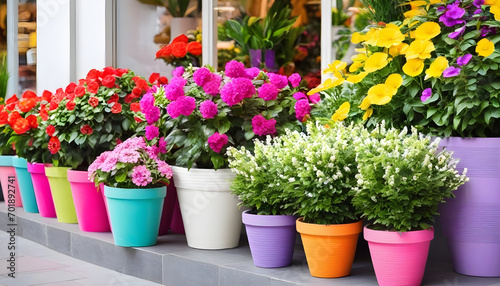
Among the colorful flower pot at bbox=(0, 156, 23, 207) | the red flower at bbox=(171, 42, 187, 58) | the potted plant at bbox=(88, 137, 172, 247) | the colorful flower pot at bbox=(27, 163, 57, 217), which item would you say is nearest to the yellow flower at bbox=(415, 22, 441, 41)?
the potted plant at bbox=(88, 137, 172, 247)

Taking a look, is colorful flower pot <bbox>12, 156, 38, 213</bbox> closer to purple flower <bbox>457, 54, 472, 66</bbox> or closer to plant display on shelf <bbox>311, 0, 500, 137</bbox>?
plant display on shelf <bbox>311, 0, 500, 137</bbox>

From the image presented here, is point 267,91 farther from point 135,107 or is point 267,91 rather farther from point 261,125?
point 135,107

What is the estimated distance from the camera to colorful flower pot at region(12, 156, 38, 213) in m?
5.43

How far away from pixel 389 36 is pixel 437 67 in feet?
1.01

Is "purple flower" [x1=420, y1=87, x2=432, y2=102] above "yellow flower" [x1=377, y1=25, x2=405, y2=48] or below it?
below

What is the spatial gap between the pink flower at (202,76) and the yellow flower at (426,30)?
4.08ft

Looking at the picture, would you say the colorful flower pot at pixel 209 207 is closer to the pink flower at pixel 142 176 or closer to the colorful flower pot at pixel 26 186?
the pink flower at pixel 142 176

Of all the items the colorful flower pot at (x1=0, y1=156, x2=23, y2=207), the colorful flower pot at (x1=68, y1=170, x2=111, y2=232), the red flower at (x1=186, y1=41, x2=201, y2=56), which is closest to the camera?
the colorful flower pot at (x1=68, y1=170, x2=111, y2=232)

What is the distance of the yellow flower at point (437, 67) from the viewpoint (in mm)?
3184

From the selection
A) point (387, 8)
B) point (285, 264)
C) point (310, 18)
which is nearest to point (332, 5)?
point (310, 18)

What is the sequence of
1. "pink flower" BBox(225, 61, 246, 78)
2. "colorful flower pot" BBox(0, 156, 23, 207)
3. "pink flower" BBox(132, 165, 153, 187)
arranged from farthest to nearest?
"colorful flower pot" BBox(0, 156, 23, 207), "pink flower" BBox(225, 61, 246, 78), "pink flower" BBox(132, 165, 153, 187)

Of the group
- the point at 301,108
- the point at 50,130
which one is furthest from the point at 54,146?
the point at 301,108

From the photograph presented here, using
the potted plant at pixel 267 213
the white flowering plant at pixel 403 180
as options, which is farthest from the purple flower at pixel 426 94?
the potted plant at pixel 267 213

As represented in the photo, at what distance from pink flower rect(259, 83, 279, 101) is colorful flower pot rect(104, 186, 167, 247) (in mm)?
769
